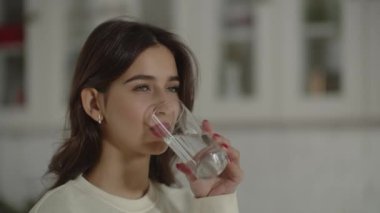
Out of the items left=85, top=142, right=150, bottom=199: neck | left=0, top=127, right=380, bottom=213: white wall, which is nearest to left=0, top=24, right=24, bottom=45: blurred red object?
left=0, top=127, right=380, bottom=213: white wall

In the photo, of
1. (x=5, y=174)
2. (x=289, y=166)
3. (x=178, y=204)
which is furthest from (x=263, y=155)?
(x=5, y=174)

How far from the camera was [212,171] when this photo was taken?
832 millimetres

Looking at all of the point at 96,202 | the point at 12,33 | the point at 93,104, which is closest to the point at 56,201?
the point at 96,202

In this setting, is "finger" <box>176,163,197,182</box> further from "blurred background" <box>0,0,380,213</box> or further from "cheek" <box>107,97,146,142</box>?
"blurred background" <box>0,0,380,213</box>

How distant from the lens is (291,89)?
4.89 ft

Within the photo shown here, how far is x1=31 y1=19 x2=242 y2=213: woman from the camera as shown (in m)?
0.85

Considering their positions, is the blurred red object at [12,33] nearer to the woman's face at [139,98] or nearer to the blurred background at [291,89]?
the blurred background at [291,89]

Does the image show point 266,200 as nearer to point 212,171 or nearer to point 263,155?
point 263,155

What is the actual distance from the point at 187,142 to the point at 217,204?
4.5 inches

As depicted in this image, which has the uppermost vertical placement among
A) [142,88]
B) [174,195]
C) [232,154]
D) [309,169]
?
[142,88]

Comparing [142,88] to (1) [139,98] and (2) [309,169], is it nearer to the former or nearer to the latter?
(1) [139,98]

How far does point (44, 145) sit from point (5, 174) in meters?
0.21

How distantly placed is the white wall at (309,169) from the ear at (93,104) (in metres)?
0.74

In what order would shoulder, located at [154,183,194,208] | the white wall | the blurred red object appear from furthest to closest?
1. the blurred red object
2. the white wall
3. shoulder, located at [154,183,194,208]
